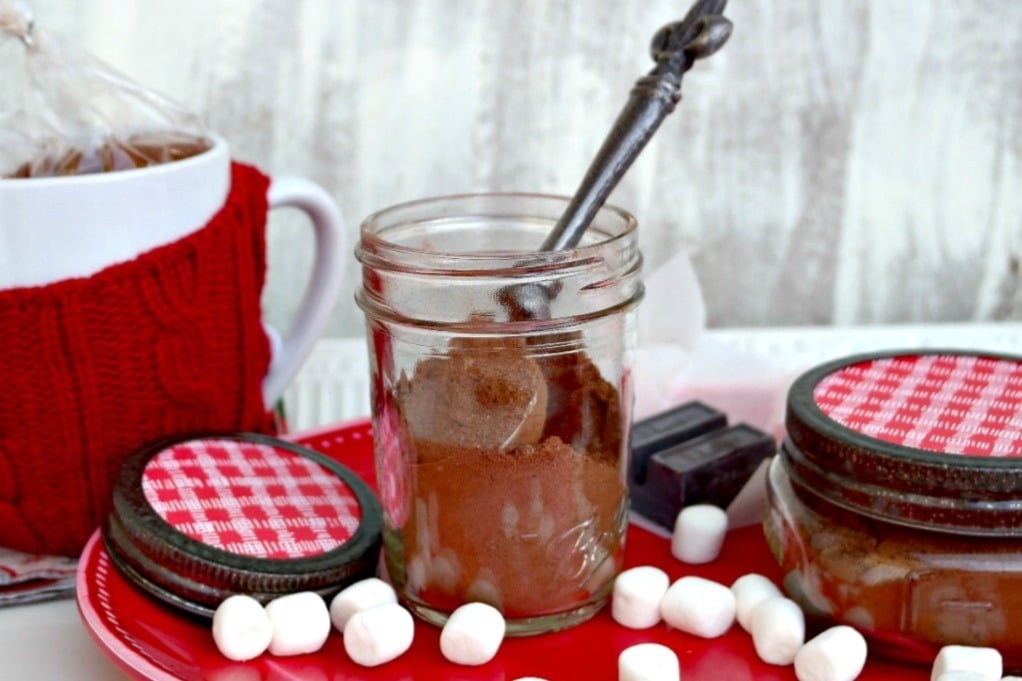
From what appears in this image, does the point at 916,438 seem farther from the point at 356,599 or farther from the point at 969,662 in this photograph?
the point at 356,599

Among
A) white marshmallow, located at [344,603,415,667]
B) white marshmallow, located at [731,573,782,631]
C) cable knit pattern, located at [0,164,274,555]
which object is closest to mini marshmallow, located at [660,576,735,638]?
white marshmallow, located at [731,573,782,631]

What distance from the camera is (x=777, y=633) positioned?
1.52 ft

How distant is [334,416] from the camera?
2.91 ft

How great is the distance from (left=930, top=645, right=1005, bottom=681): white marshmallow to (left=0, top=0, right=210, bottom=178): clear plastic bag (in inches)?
17.4

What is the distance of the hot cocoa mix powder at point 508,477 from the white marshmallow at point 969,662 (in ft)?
0.48

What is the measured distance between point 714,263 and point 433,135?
0.26 meters

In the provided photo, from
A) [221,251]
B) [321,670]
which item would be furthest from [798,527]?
[221,251]

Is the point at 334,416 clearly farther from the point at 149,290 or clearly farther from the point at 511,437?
the point at 511,437

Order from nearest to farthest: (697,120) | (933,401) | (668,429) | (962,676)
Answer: (962,676), (933,401), (668,429), (697,120)

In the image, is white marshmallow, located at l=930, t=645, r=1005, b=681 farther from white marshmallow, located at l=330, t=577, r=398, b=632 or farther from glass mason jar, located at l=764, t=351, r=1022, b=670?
white marshmallow, located at l=330, t=577, r=398, b=632

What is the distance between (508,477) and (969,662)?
0.62ft

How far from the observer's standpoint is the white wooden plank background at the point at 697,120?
843 millimetres

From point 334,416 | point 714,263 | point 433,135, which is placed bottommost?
point 334,416

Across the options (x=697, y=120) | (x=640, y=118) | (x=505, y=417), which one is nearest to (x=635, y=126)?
(x=640, y=118)
